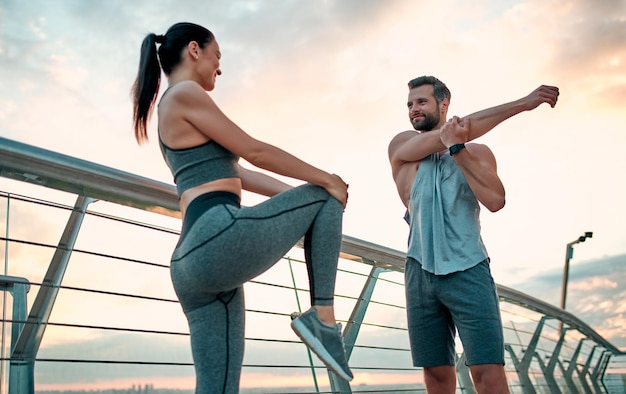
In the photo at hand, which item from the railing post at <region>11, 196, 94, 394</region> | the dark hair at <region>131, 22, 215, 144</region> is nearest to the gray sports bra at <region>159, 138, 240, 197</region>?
the dark hair at <region>131, 22, 215, 144</region>

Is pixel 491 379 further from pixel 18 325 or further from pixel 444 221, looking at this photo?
pixel 18 325

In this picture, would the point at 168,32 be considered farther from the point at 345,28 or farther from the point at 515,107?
the point at 345,28

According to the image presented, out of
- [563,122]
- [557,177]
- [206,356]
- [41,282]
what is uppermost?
[563,122]

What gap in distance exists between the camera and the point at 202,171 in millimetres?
1843

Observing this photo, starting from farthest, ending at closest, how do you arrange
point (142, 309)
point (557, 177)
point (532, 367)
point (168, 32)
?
point (557, 177), point (532, 367), point (142, 309), point (168, 32)

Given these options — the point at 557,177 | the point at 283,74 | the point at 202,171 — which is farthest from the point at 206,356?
the point at 557,177

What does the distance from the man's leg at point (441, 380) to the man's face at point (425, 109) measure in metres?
1.11

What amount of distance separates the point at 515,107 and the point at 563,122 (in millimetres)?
5552

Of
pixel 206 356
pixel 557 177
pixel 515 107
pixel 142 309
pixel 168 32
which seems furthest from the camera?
pixel 557 177

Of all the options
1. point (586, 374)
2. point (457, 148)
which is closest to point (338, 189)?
point (457, 148)

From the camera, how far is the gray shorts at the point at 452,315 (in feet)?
8.33

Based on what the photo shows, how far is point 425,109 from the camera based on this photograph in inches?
118

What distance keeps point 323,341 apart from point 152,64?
3.55ft

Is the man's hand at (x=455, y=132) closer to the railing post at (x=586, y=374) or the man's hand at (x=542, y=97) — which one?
the man's hand at (x=542, y=97)
